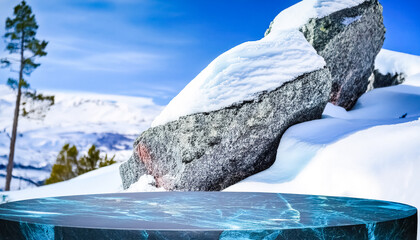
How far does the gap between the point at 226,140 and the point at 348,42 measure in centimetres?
419

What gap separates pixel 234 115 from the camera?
5.27 meters

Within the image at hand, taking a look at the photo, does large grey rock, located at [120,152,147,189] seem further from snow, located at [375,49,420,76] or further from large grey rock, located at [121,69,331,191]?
snow, located at [375,49,420,76]

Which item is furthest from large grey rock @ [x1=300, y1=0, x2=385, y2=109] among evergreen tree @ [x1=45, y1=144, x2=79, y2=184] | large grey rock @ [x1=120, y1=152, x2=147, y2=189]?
evergreen tree @ [x1=45, y1=144, x2=79, y2=184]

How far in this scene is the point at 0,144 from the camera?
82.9 feet

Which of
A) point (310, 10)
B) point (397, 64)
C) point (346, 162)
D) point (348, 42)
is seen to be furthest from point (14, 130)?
point (397, 64)

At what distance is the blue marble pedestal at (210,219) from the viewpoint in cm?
183

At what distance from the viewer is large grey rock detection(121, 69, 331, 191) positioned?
205 inches

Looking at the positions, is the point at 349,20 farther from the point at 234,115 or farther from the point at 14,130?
the point at 14,130

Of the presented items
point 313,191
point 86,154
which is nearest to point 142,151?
point 313,191

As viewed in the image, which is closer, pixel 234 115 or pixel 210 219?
pixel 210 219

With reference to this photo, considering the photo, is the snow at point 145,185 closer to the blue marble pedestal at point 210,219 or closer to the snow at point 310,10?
the blue marble pedestal at point 210,219

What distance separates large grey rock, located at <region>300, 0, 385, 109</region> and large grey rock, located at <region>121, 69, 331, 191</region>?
209cm

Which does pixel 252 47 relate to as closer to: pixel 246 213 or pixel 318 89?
pixel 318 89

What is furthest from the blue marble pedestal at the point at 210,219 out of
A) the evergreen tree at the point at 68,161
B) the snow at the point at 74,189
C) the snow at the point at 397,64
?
the evergreen tree at the point at 68,161
